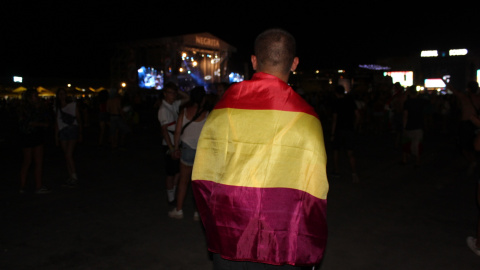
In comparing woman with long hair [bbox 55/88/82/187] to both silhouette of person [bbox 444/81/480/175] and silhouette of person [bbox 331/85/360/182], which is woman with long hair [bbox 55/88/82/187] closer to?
silhouette of person [bbox 331/85/360/182]

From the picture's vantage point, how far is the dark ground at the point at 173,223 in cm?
427

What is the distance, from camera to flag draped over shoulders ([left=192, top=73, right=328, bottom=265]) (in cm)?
192

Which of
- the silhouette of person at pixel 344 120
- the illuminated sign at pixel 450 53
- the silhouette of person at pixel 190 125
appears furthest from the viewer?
the illuminated sign at pixel 450 53

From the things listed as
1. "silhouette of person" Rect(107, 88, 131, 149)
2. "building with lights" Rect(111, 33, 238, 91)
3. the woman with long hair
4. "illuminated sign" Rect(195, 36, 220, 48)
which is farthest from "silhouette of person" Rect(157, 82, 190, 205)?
"illuminated sign" Rect(195, 36, 220, 48)

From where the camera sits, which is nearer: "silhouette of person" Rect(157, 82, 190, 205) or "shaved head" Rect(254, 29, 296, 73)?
"shaved head" Rect(254, 29, 296, 73)

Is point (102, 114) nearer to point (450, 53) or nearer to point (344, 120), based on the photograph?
point (344, 120)

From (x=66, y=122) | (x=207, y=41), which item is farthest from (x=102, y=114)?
(x=207, y=41)

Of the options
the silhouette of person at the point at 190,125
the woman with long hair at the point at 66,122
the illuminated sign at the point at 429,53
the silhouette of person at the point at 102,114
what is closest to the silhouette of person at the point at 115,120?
the silhouette of person at the point at 102,114

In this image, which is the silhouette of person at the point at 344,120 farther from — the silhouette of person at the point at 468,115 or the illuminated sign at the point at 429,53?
the illuminated sign at the point at 429,53

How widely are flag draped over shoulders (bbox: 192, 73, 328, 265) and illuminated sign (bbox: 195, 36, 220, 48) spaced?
3765cm

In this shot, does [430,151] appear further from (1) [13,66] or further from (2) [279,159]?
(1) [13,66]

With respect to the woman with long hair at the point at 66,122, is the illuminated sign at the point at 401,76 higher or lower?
higher

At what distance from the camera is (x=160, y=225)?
17.7ft

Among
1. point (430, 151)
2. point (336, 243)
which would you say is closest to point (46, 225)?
point (336, 243)
